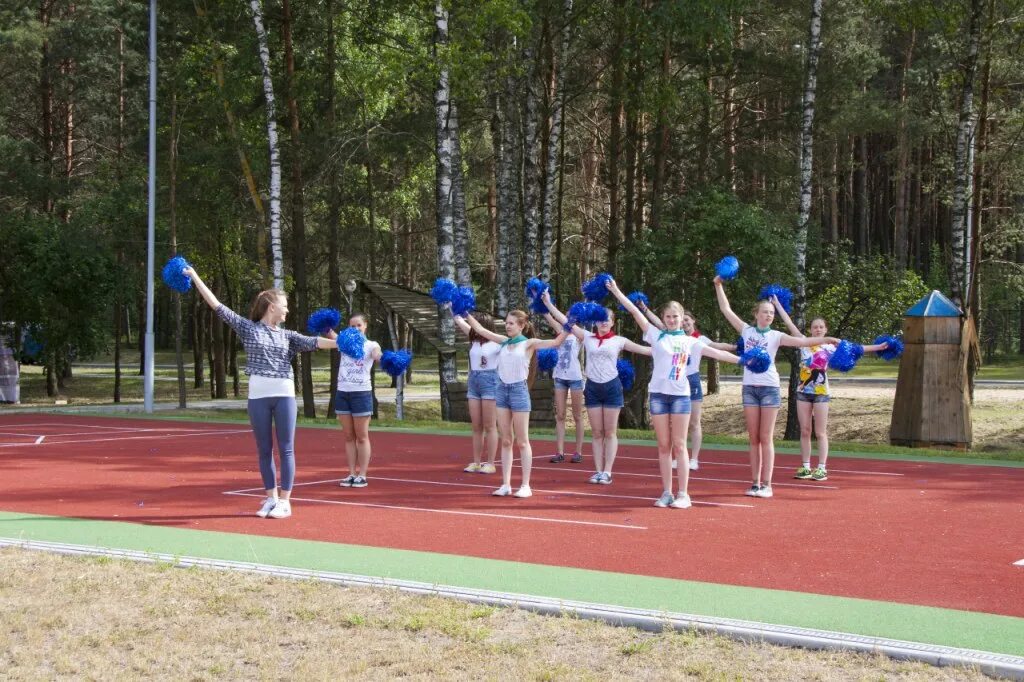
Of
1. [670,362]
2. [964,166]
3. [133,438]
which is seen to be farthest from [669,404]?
[964,166]

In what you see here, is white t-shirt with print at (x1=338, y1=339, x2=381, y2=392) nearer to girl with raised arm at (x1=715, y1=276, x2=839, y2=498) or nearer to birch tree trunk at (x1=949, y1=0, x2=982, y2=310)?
girl with raised arm at (x1=715, y1=276, x2=839, y2=498)

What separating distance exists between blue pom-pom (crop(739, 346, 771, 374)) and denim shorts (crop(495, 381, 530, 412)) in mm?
2034

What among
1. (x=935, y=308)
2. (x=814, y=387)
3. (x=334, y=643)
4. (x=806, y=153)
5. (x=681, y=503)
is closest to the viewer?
(x=334, y=643)

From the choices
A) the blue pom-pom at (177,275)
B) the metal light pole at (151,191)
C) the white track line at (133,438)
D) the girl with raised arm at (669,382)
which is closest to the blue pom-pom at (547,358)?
the girl with raised arm at (669,382)

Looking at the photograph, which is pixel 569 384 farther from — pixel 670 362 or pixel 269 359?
pixel 269 359

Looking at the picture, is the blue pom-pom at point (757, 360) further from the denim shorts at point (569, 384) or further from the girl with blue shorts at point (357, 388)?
the girl with blue shorts at point (357, 388)

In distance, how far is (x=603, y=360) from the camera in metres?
12.5

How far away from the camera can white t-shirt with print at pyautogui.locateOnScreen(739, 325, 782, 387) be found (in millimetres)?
11539

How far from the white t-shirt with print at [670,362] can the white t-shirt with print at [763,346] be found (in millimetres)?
1154

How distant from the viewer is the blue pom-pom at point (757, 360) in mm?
11180

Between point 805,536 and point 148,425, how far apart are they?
16.3 m

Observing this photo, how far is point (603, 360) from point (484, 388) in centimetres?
134

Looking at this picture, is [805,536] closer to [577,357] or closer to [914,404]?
[577,357]

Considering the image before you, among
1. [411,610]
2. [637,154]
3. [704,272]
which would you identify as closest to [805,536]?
[411,610]
